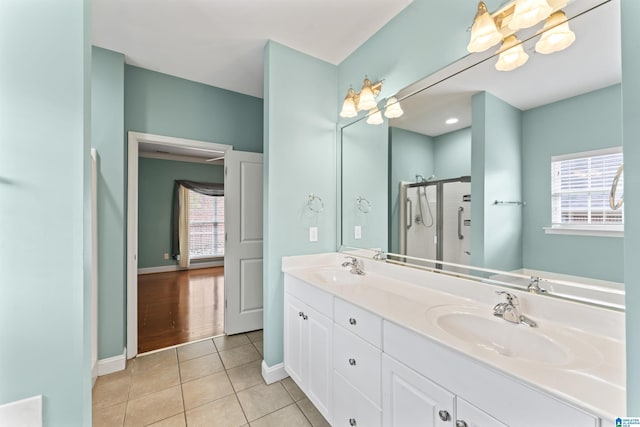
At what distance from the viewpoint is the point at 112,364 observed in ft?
7.09

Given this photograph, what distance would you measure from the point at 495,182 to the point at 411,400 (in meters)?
1.08

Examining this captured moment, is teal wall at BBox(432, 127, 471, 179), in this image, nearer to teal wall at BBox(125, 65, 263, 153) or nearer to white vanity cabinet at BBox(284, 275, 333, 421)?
white vanity cabinet at BBox(284, 275, 333, 421)

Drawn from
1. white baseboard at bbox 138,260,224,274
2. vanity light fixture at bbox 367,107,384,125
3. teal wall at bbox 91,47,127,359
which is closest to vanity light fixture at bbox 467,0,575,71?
vanity light fixture at bbox 367,107,384,125

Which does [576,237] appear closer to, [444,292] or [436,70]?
[444,292]

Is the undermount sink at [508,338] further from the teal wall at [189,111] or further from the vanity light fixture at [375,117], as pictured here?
the teal wall at [189,111]

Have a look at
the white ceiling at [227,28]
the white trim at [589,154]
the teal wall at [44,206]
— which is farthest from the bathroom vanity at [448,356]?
the white ceiling at [227,28]

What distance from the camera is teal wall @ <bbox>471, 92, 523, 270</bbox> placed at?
1.21 metres

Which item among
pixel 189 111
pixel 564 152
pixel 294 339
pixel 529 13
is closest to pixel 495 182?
pixel 564 152

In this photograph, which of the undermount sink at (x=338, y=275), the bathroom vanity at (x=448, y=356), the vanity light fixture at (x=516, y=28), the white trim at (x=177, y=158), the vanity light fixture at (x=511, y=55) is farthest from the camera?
the white trim at (x=177, y=158)

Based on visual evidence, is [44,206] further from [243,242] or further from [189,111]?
[189,111]

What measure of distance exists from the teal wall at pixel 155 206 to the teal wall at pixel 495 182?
A: 6125mm

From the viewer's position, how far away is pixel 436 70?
154 centimetres

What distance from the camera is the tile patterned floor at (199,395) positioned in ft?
5.41

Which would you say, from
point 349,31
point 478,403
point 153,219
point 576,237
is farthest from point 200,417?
point 153,219
